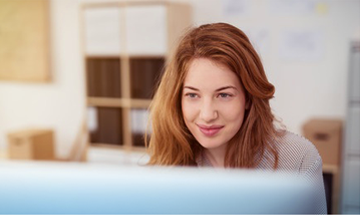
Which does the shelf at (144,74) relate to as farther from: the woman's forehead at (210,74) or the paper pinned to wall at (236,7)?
the woman's forehead at (210,74)

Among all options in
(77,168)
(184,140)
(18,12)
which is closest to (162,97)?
(184,140)

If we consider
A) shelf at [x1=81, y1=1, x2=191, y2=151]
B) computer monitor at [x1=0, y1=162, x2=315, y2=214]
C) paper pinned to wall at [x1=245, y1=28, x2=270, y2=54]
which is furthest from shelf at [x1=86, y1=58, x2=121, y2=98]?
computer monitor at [x1=0, y1=162, x2=315, y2=214]

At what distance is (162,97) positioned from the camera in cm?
115

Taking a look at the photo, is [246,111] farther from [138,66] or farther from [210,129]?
[138,66]

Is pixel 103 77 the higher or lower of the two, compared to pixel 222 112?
lower

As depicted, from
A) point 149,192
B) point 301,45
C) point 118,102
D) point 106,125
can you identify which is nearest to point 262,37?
point 301,45

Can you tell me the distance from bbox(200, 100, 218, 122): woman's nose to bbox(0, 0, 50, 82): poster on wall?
3.45 meters

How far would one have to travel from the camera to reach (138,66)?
11.2 feet

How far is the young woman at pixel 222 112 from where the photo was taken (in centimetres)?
97

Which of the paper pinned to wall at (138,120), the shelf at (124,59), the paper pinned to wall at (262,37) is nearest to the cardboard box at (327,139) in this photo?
the paper pinned to wall at (262,37)

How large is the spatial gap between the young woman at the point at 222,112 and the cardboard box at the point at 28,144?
2645 mm

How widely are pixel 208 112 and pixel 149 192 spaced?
0.52 metres

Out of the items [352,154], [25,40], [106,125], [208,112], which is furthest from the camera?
[25,40]

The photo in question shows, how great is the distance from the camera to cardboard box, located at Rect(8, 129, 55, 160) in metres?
3.56
